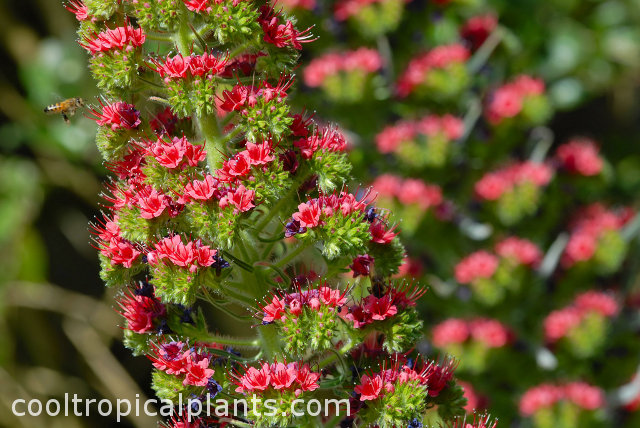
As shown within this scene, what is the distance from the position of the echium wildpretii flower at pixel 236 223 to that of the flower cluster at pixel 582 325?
88.2 inches

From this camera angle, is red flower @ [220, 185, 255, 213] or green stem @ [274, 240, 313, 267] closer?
red flower @ [220, 185, 255, 213]

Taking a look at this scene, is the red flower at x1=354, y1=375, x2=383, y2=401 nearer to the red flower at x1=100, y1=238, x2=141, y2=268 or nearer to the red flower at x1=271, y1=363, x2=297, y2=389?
the red flower at x1=271, y1=363, x2=297, y2=389

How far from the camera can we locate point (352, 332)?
1.60 meters

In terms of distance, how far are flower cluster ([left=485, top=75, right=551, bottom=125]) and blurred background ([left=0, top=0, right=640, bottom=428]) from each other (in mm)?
256

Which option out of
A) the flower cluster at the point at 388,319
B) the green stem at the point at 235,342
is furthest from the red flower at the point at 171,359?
the flower cluster at the point at 388,319

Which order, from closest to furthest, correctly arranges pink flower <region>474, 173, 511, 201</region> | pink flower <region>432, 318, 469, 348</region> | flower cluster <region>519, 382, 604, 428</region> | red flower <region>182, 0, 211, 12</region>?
red flower <region>182, 0, 211, 12</region>
flower cluster <region>519, 382, 604, 428</region>
pink flower <region>432, 318, 469, 348</region>
pink flower <region>474, 173, 511, 201</region>

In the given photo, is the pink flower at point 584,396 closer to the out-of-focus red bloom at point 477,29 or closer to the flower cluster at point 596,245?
the flower cluster at point 596,245

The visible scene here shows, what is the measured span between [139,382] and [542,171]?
8.37 feet

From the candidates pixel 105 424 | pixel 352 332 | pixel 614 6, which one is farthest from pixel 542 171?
pixel 105 424

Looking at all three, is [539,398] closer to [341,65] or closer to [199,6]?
[341,65]

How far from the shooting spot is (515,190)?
3.76 metres

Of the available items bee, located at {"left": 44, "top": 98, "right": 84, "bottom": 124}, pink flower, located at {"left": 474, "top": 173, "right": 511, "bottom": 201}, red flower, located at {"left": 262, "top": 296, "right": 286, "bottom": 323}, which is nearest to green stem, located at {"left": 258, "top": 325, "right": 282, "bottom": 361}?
red flower, located at {"left": 262, "top": 296, "right": 286, "bottom": 323}

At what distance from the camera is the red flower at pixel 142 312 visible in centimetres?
163

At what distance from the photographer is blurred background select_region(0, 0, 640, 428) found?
12.6 ft
